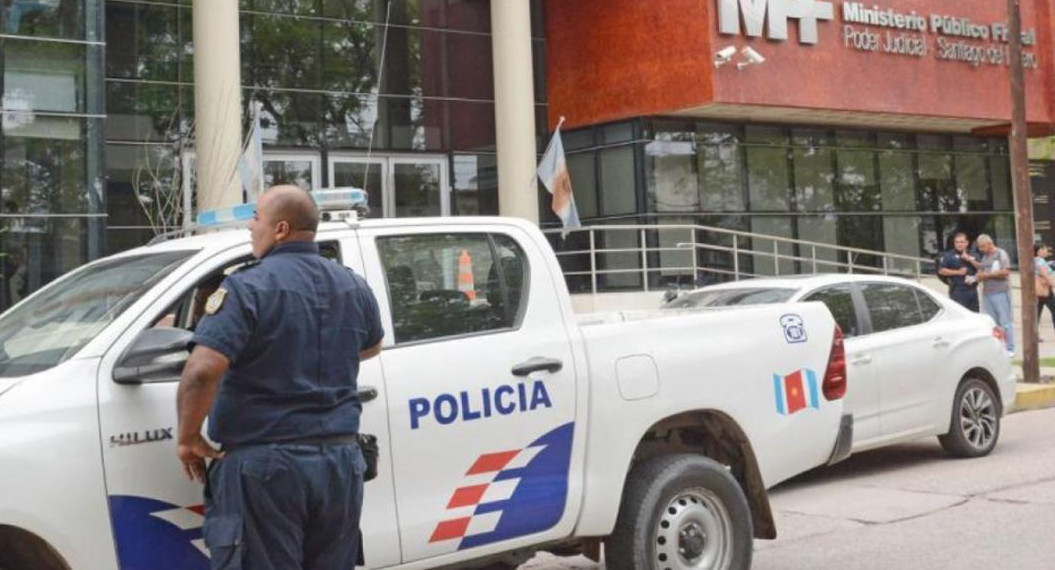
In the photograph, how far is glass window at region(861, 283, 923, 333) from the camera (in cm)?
1002

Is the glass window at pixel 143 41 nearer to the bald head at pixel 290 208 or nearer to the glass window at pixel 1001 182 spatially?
the bald head at pixel 290 208

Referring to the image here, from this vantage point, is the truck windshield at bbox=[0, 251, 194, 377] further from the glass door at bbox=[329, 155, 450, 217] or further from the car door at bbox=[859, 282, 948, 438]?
the glass door at bbox=[329, 155, 450, 217]

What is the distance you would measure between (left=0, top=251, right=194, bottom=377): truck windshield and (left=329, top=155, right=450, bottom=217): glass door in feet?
55.7

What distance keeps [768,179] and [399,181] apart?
7451 mm

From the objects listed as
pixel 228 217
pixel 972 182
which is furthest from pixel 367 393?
pixel 972 182

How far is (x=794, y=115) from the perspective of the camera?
76.7 feet

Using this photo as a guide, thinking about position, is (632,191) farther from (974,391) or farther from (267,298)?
(267,298)

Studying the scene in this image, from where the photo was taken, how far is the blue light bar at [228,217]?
4.92 m

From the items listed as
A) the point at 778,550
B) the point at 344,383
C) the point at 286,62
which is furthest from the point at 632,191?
the point at 344,383

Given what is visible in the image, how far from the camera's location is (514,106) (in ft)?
69.6

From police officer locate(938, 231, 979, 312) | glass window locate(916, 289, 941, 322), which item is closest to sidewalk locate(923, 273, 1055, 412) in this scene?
police officer locate(938, 231, 979, 312)

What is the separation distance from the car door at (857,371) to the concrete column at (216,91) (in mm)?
10199

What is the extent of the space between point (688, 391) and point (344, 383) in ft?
6.80

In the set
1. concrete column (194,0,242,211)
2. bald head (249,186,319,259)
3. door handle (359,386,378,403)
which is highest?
concrete column (194,0,242,211)
